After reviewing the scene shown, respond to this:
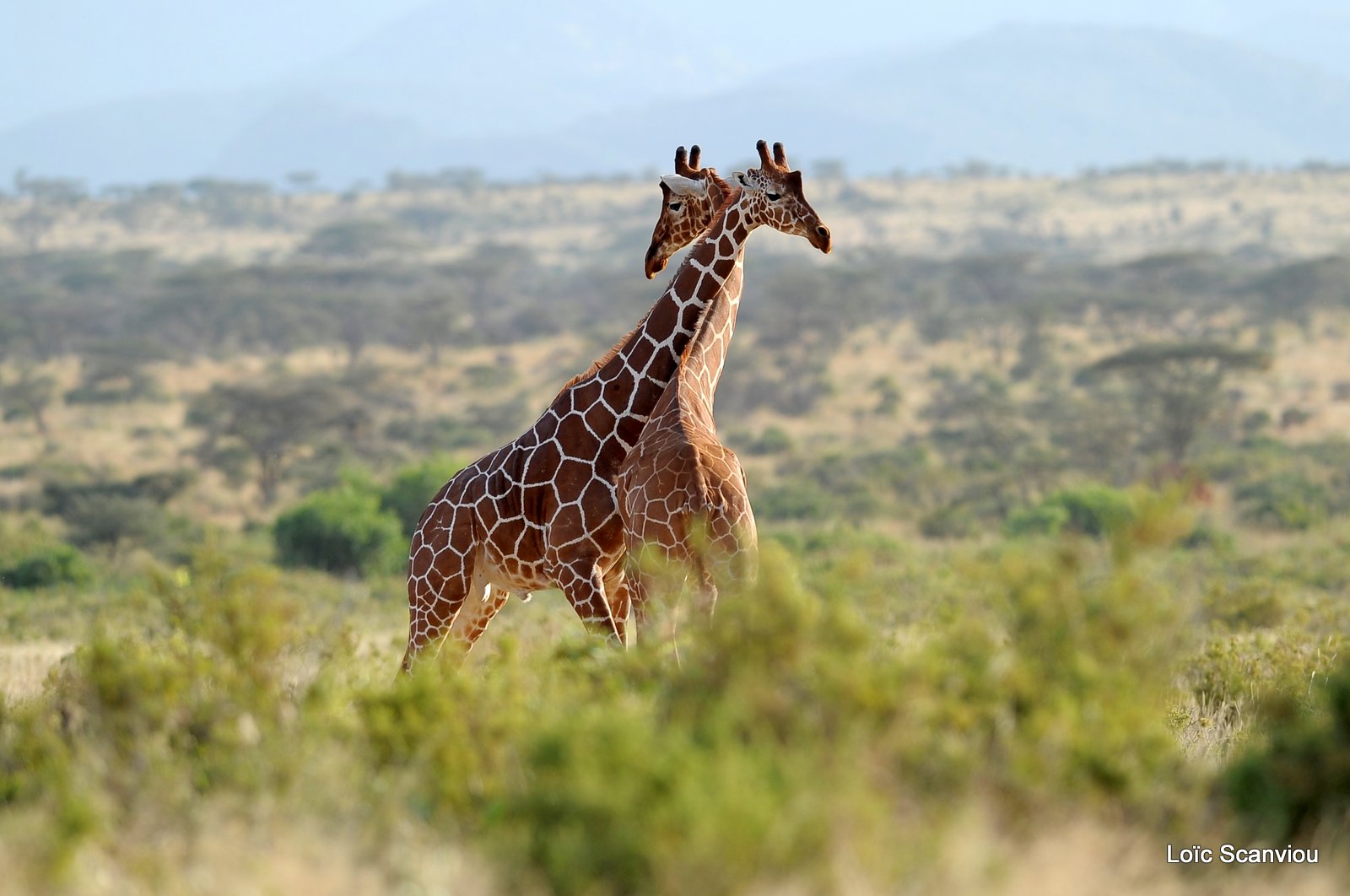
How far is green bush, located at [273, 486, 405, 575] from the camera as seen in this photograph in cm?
1864

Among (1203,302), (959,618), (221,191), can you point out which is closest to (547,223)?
(221,191)

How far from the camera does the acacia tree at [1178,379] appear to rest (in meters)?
27.6

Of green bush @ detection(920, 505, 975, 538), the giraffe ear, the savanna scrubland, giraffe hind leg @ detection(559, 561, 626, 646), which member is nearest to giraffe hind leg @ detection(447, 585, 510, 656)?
the savanna scrubland

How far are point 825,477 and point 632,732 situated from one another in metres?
23.1

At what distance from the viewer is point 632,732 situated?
12.4 feet

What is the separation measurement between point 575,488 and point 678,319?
881 millimetres

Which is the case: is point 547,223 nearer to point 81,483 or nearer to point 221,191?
point 221,191

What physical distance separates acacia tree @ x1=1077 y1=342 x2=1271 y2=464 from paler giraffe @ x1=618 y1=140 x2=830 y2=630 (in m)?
22.1

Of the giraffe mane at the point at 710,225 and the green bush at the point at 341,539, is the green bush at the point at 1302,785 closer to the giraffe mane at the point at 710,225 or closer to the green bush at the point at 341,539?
the giraffe mane at the point at 710,225

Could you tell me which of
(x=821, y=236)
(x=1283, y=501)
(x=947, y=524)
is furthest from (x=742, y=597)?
(x=1283, y=501)

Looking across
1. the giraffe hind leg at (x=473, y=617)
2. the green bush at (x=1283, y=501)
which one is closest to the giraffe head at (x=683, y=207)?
the giraffe hind leg at (x=473, y=617)

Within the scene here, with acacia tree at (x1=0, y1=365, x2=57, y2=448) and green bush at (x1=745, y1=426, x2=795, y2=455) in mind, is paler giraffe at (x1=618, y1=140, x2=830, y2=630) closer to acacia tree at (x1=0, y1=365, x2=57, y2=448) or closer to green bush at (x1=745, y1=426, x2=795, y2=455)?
green bush at (x1=745, y1=426, x2=795, y2=455)

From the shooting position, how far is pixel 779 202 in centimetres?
643

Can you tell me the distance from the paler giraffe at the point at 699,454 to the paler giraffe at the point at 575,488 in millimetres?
45
